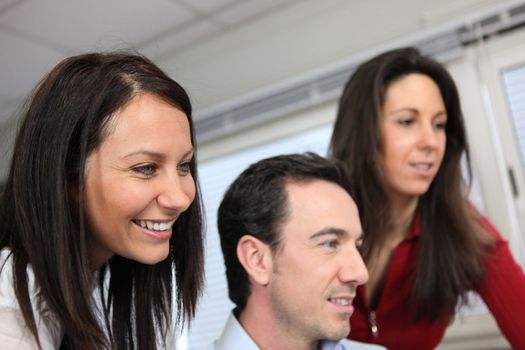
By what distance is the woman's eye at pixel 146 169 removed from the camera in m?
1.04

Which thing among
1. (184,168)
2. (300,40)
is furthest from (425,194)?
(300,40)

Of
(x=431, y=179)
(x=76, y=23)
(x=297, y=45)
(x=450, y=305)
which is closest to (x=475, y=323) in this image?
(x=450, y=305)

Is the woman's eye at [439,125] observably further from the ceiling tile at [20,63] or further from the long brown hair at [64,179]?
the ceiling tile at [20,63]

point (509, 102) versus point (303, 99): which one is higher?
point (303, 99)

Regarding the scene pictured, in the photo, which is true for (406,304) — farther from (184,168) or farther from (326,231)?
(184,168)

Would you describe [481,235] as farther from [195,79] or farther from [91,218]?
[195,79]

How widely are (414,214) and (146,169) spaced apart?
1.02m

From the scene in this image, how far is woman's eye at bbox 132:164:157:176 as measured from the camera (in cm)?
104

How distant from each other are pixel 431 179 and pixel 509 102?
970 millimetres

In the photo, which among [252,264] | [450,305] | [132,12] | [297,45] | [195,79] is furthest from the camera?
[195,79]

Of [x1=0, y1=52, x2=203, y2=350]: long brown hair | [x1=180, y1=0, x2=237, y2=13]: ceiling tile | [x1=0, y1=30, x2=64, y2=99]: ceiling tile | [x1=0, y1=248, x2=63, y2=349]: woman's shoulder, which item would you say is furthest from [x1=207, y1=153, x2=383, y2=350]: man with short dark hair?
[x1=0, y1=30, x2=64, y2=99]: ceiling tile

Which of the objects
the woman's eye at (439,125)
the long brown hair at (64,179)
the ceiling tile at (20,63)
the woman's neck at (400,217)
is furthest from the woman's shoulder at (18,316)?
the ceiling tile at (20,63)

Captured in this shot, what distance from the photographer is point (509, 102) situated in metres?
2.45

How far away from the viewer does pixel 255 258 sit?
153cm
